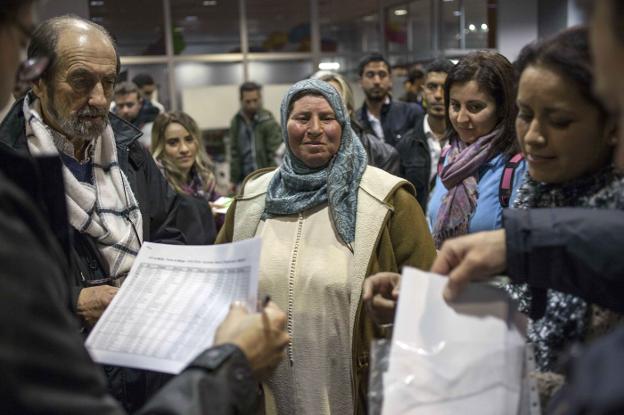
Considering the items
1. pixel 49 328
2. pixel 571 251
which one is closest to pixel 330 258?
pixel 571 251

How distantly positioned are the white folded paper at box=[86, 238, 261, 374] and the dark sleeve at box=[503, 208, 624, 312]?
0.60 metres

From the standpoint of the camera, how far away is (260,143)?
7.48m

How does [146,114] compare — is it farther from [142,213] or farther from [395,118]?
[142,213]

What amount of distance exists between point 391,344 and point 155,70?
953cm

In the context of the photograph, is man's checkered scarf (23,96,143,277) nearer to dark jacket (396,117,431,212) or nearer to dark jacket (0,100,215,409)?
dark jacket (0,100,215,409)

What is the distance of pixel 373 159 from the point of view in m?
4.32

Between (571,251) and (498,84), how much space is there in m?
1.76

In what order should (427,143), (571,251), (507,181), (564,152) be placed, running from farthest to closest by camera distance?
(427,143), (507,181), (564,152), (571,251)

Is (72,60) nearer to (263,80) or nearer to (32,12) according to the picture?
(32,12)

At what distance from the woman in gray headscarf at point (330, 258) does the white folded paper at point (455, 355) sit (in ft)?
3.13

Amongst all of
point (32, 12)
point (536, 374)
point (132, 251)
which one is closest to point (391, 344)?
point (536, 374)

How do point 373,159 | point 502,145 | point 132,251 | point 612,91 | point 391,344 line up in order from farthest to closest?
point 373,159
point 502,145
point 132,251
point 391,344
point 612,91

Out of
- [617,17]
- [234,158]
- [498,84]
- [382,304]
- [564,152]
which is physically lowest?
→ [234,158]

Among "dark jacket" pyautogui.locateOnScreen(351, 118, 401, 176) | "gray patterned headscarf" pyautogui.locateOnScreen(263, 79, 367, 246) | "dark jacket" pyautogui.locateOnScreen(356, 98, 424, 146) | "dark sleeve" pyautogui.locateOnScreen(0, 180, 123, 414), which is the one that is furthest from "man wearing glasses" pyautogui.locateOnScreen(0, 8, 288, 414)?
"dark jacket" pyautogui.locateOnScreen(356, 98, 424, 146)
